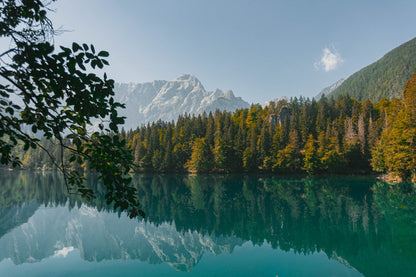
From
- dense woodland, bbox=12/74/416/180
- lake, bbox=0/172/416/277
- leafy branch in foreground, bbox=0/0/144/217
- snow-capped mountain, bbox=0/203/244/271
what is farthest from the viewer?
dense woodland, bbox=12/74/416/180

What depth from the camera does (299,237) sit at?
1533 cm

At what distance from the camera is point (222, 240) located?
50.7 feet

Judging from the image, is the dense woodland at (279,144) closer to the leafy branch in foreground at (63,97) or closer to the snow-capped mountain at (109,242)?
the snow-capped mountain at (109,242)

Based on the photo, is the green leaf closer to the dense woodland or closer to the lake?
the lake

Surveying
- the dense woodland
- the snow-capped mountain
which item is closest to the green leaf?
the snow-capped mountain

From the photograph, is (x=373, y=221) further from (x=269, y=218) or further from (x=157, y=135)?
(x=157, y=135)

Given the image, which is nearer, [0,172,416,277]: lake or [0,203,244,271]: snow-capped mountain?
[0,172,416,277]: lake

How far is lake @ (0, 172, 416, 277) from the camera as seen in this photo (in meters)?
11.8

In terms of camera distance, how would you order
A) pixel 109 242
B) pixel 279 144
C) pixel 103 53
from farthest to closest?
1. pixel 279 144
2. pixel 109 242
3. pixel 103 53

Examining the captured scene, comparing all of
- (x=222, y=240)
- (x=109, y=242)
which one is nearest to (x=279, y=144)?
(x=222, y=240)

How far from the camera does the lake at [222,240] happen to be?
38.6 feet

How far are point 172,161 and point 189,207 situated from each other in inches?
2220

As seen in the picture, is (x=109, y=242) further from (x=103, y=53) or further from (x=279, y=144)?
(x=279, y=144)

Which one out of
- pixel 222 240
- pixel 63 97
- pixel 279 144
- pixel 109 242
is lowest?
pixel 109 242
